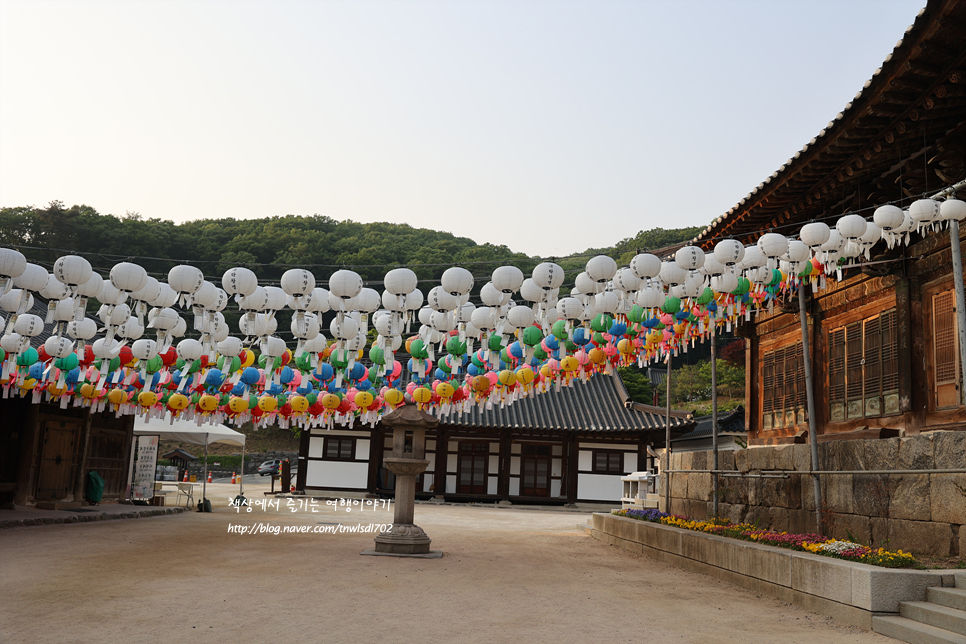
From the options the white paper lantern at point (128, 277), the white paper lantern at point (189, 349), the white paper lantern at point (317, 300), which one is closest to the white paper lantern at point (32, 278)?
the white paper lantern at point (128, 277)

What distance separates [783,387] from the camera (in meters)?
11.9

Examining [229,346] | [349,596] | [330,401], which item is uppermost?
[229,346]

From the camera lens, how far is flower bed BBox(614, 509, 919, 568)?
6.59m

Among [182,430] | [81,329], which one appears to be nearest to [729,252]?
[81,329]

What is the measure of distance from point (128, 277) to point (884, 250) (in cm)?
952

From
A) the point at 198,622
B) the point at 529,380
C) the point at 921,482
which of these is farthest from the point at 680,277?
the point at 198,622

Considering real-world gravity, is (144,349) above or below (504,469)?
above

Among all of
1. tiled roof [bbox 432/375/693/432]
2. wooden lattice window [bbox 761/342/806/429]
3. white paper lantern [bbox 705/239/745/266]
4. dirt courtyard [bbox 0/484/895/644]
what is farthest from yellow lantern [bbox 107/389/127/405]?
tiled roof [bbox 432/375/693/432]

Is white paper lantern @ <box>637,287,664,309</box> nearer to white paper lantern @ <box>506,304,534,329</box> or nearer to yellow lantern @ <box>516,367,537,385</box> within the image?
white paper lantern @ <box>506,304,534,329</box>

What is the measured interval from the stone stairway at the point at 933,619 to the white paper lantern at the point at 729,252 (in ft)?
12.0

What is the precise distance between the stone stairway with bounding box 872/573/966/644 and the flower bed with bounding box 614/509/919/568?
529 mm

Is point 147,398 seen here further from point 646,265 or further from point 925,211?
point 925,211

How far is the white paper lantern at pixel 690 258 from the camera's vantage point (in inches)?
318

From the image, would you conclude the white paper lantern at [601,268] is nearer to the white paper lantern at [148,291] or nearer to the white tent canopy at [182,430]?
the white paper lantern at [148,291]
